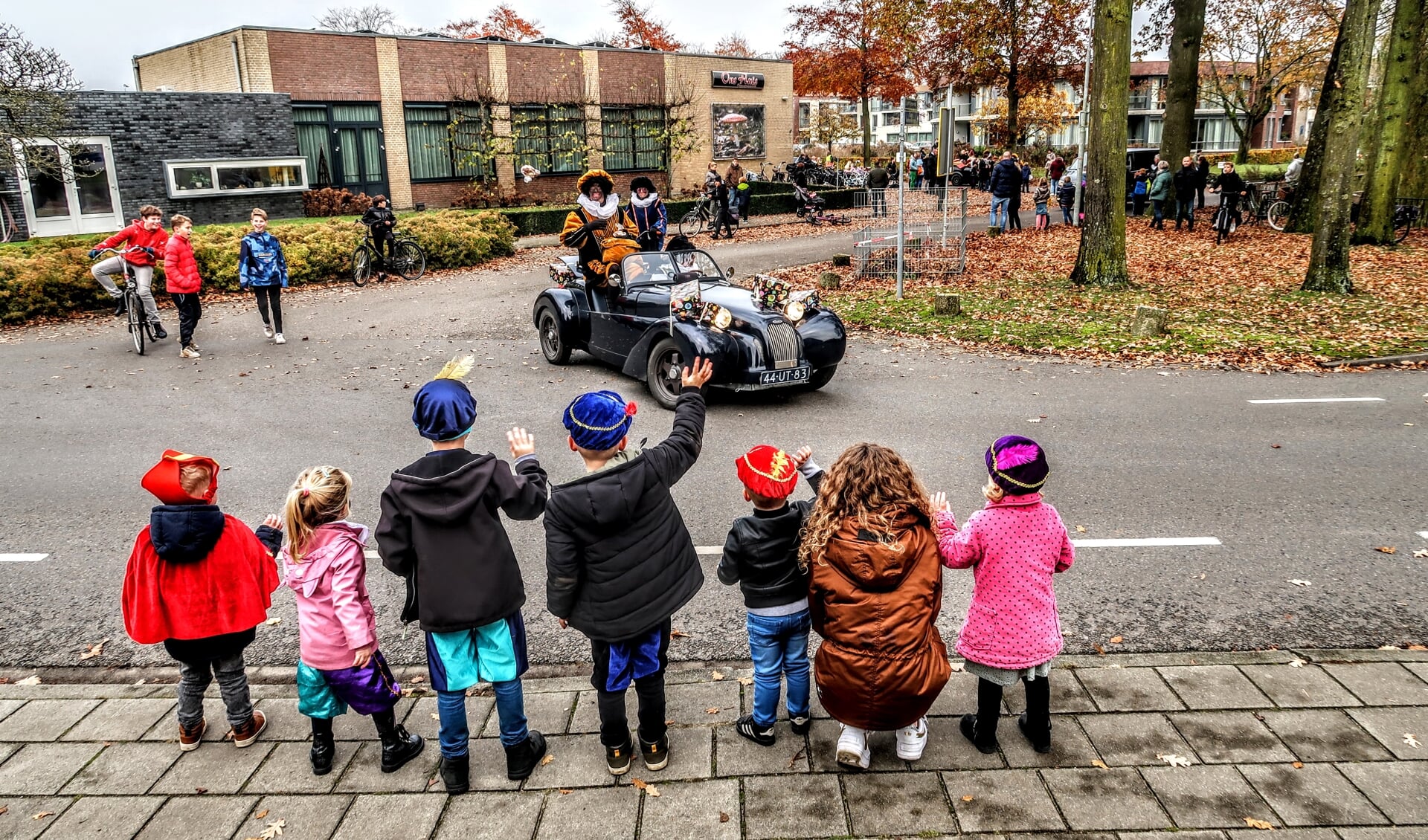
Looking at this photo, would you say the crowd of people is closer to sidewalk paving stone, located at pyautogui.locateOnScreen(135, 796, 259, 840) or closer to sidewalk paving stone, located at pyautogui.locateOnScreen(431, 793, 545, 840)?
sidewalk paving stone, located at pyautogui.locateOnScreen(431, 793, 545, 840)

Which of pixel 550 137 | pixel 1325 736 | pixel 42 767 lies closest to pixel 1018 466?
pixel 1325 736

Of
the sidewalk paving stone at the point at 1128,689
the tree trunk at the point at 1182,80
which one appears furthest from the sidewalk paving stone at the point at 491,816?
the tree trunk at the point at 1182,80

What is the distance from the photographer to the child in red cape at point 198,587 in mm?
3707

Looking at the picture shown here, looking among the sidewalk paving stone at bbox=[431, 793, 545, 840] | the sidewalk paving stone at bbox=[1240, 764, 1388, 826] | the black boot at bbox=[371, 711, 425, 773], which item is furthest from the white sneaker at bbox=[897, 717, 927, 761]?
the black boot at bbox=[371, 711, 425, 773]

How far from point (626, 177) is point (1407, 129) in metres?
25.0

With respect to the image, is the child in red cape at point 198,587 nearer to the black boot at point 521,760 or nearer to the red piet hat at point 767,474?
the black boot at point 521,760

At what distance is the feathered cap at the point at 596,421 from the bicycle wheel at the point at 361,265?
652 inches

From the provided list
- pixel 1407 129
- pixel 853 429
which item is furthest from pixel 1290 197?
pixel 853 429

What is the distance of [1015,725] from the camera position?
13.0 ft

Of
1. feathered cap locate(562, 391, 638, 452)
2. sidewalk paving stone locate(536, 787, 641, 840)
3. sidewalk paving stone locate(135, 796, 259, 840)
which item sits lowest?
sidewalk paving stone locate(536, 787, 641, 840)

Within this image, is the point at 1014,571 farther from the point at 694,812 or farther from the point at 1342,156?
the point at 1342,156

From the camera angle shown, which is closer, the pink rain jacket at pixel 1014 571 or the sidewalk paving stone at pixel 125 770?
the pink rain jacket at pixel 1014 571

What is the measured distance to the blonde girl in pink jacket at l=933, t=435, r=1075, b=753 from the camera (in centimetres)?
360

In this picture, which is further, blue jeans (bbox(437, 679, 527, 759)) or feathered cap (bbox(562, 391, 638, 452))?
blue jeans (bbox(437, 679, 527, 759))
